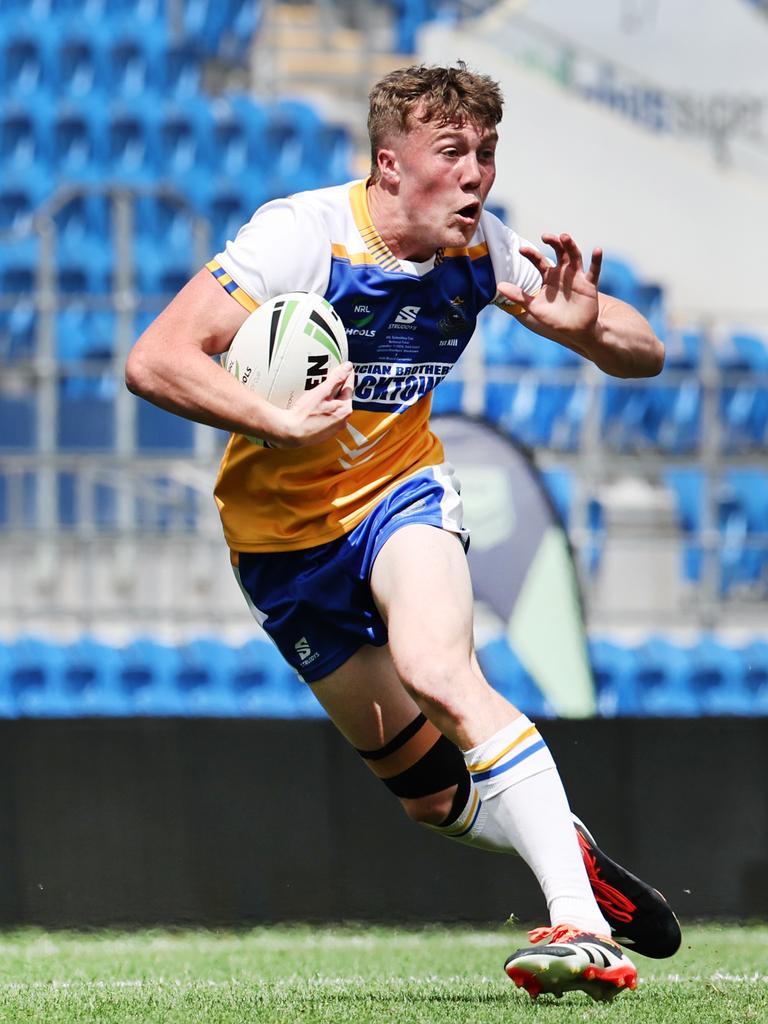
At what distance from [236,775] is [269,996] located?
202 centimetres

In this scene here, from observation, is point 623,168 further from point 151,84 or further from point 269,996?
point 269,996

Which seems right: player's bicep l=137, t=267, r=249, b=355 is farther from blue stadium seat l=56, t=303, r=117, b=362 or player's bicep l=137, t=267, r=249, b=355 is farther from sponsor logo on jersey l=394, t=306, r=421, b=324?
blue stadium seat l=56, t=303, r=117, b=362

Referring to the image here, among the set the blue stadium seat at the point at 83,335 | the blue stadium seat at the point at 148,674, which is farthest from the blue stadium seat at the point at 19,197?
the blue stadium seat at the point at 148,674

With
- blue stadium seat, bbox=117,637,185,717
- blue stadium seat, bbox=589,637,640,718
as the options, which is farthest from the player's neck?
blue stadium seat, bbox=589,637,640,718

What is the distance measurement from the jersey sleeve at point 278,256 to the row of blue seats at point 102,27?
893 cm

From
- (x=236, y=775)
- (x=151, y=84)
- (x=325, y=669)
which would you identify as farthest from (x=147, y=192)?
(x=325, y=669)

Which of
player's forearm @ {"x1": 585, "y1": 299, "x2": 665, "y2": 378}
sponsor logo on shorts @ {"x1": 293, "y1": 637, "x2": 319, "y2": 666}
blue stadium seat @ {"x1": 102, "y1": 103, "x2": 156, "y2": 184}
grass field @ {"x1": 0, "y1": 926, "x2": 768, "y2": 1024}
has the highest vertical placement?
blue stadium seat @ {"x1": 102, "y1": 103, "x2": 156, "y2": 184}

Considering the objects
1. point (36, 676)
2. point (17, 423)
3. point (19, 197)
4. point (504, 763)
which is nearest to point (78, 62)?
point (19, 197)

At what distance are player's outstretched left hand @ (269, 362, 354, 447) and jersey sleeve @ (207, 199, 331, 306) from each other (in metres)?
0.30

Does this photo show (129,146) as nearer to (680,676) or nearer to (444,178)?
(680,676)

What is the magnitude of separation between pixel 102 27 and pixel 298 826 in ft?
26.6

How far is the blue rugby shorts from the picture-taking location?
3.71 m

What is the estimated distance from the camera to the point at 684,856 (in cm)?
588

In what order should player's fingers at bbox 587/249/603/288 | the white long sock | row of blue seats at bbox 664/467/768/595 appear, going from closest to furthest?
the white long sock → player's fingers at bbox 587/249/603/288 → row of blue seats at bbox 664/467/768/595
